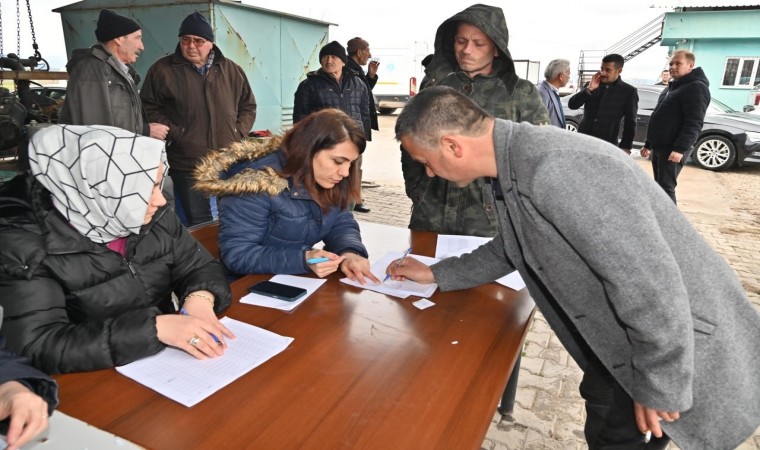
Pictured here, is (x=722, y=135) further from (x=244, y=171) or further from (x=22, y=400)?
(x=22, y=400)

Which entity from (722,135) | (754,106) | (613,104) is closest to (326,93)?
(613,104)

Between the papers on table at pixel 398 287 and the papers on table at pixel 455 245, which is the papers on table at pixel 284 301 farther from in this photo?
the papers on table at pixel 455 245

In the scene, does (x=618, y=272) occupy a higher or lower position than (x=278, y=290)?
higher

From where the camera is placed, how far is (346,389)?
1.11 meters

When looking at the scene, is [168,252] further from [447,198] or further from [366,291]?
[447,198]

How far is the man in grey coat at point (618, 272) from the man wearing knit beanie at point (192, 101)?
2558mm

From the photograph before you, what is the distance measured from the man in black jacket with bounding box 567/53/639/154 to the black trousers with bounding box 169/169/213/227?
411 cm

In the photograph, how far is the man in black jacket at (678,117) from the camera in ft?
15.3

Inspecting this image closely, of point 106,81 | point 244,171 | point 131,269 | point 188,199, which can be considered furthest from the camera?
point 188,199

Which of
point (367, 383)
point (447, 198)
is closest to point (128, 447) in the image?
point (367, 383)

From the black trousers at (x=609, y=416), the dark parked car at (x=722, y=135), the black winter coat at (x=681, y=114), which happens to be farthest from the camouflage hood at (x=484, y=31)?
the dark parked car at (x=722, y=135)

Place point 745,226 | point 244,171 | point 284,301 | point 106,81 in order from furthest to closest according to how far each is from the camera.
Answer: point 745,226 < point 106,81 < point 244,171 < point 284,301

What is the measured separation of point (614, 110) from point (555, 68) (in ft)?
2.59

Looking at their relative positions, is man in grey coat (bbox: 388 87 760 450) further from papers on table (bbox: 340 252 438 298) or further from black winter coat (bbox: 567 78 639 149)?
black winter coat (bbox: 567 78 639 149)
